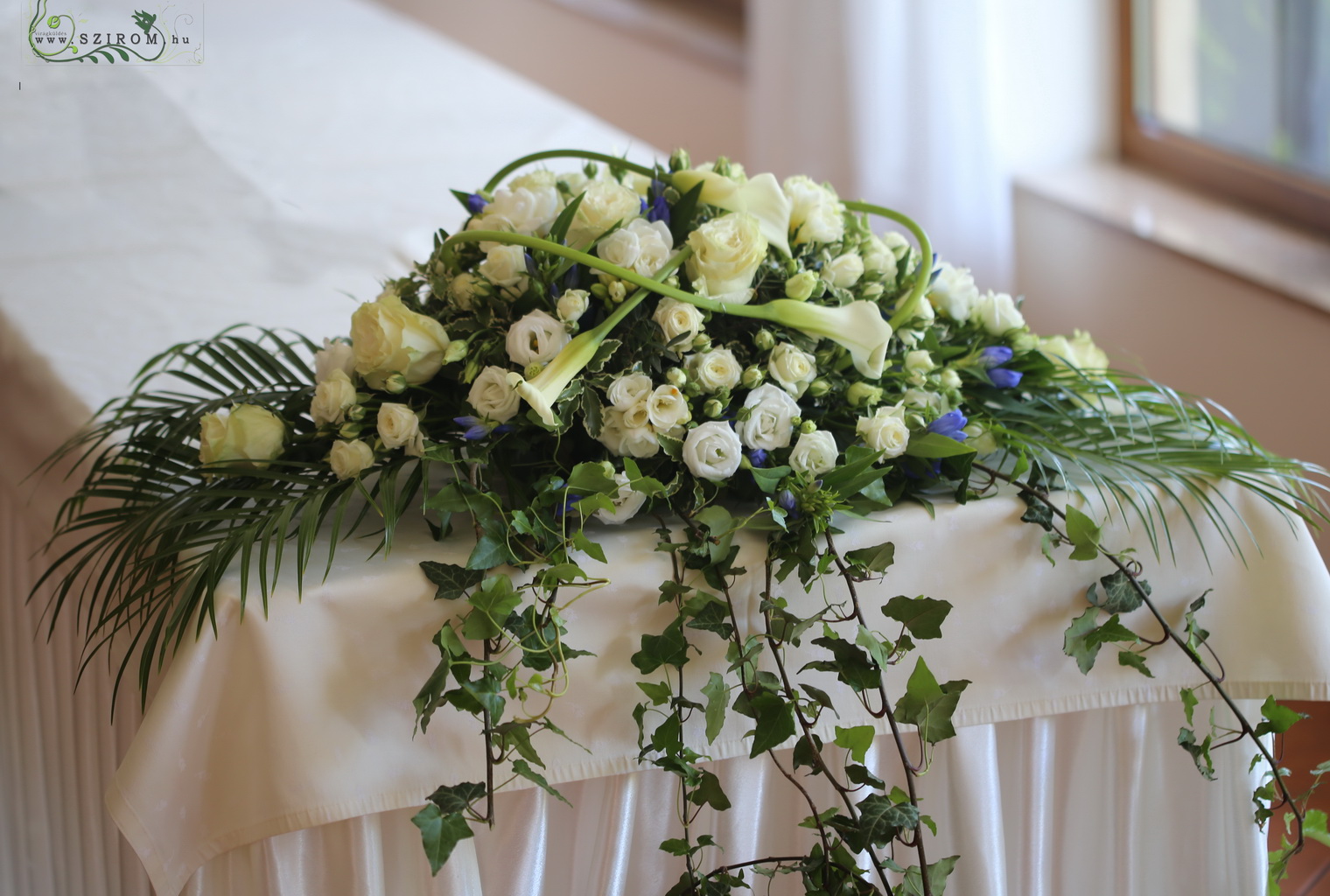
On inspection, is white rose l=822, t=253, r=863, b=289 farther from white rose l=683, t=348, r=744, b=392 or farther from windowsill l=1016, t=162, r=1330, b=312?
windowsill l=1016, t=162, r=1330, b=312

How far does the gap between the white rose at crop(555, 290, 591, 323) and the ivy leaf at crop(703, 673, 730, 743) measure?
0.84 feet

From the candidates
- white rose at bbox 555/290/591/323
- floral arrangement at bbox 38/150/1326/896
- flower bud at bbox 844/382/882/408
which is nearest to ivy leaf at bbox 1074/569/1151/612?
floral arrangement at bbox 38/150/1326/896

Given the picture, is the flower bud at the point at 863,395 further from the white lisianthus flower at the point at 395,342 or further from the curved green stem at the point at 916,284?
the white lisianthus flower at the point at 395,342

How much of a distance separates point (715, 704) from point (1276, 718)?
424 mm

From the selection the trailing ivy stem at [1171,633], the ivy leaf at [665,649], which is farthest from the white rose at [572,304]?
the trailing ivy stem at [1171,633]

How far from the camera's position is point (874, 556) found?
784 mm

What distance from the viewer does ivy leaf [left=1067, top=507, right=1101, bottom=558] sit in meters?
0.84

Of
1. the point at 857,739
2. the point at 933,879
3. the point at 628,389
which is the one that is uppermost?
the point at 628,389

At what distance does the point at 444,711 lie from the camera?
0.80 meters

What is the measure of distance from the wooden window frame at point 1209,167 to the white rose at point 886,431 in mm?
1738

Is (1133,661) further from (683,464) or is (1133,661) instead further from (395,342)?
(395,342)

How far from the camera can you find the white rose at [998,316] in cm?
96

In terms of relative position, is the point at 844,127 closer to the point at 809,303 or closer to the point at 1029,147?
the point at 1029,147

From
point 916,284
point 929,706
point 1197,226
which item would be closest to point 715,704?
point 929,706
